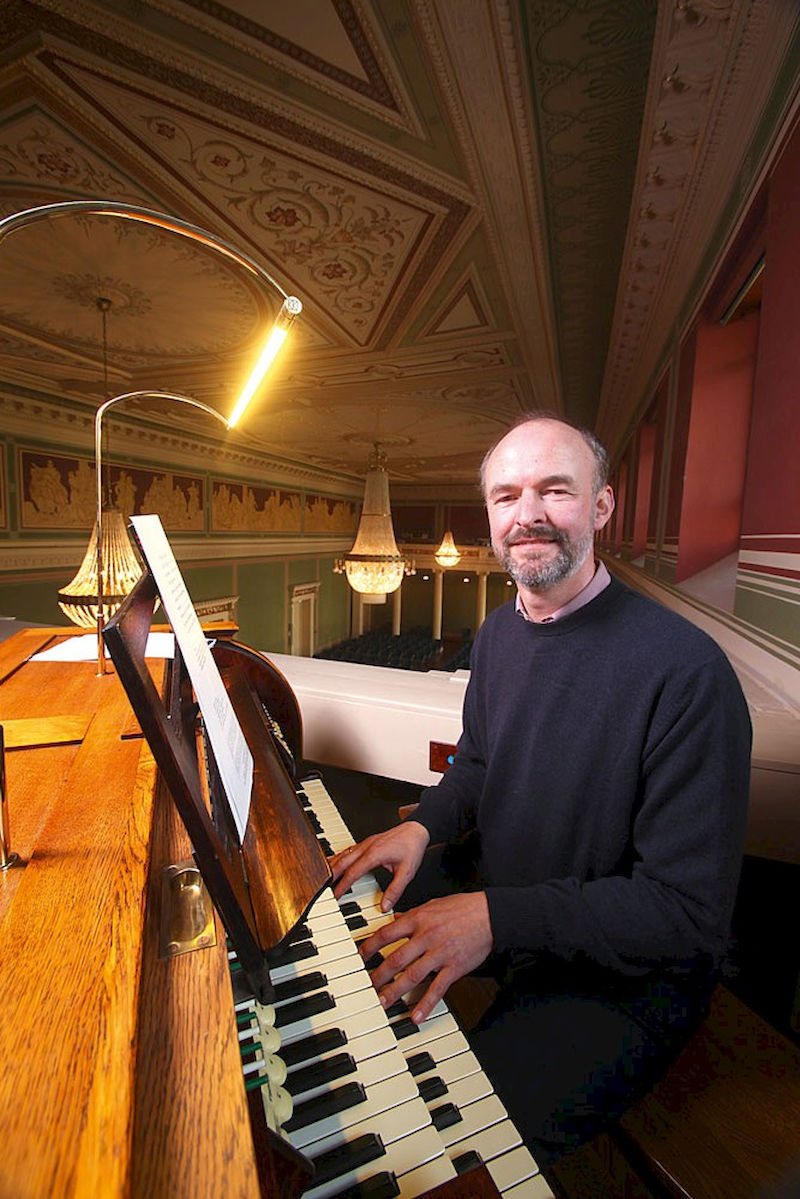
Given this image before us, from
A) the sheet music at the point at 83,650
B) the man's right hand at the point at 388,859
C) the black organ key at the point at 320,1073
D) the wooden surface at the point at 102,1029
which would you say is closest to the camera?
the wooden surface at the point at 102,1029

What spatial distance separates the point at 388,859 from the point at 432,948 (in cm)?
29

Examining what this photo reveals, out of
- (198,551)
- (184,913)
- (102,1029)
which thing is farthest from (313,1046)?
(198,551)

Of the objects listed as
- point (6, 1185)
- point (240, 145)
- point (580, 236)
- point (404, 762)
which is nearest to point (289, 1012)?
point (6, 1185)

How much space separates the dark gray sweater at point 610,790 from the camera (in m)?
Answer: 1.01

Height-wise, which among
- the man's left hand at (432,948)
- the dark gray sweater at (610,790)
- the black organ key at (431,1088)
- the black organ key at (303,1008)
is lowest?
the black organ key at (431,1088)

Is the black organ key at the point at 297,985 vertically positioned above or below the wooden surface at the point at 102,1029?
below

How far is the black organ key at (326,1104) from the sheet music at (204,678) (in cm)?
40

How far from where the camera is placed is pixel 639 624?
124 centimetres

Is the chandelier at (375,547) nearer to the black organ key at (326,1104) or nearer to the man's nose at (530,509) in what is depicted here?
the man's nose at (530,509)

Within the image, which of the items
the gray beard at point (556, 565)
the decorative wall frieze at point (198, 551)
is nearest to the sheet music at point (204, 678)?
the gray beard at point (556, 565)

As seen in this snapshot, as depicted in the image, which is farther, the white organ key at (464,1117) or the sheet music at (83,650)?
the sheet music at (83,650)

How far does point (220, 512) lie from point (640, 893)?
8.97 metres

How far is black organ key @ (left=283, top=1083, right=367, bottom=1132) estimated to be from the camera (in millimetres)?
748

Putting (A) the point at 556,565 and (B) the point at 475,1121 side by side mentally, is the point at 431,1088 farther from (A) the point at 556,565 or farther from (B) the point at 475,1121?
(A) the point at 556,565
